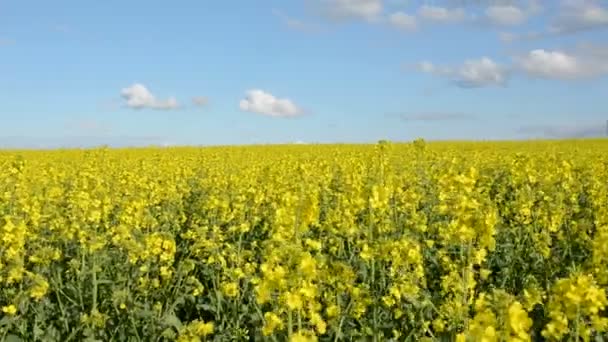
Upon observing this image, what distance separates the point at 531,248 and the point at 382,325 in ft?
8.62

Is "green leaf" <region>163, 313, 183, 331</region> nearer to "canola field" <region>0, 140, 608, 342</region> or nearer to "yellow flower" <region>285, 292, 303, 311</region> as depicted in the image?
"canola field" <region>0, 140, 608, 342</region>

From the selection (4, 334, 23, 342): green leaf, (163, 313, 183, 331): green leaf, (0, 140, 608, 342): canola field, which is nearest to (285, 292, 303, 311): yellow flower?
(0, 140, 608, 342): canola field

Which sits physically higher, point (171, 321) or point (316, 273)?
point (316, 273)

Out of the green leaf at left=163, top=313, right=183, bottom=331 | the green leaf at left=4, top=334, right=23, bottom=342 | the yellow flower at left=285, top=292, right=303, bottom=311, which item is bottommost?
the green leaf at left=4, top=334, right=23, bottom=342

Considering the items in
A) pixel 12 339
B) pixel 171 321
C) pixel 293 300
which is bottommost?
pixel 12 339

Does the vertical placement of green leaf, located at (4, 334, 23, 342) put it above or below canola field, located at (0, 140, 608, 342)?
below

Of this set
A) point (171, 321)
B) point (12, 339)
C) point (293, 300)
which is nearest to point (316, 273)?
point (293, 300)

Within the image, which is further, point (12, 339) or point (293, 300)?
point (12, 339)

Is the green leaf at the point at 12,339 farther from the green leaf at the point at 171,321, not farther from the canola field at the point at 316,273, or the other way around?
the green leaf at the point at 171,321

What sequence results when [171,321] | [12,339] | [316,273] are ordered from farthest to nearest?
[12,339] → [171,321] → [316,273]

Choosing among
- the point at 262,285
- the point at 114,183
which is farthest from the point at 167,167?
the point at 262,285

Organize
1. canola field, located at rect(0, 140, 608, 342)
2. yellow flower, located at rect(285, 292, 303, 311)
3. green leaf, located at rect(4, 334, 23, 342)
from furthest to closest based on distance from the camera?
1. green leaf, located at rect(4, 334, 23, 342)
2. canola field, located at rect(0, 140, 608, 342)
3. yellow flower, located at rect(285, 292, 303, 311)

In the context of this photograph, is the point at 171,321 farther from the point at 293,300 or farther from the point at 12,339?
the point at 293,300

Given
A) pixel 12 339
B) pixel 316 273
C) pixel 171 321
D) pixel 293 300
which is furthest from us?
pixel 12 339
